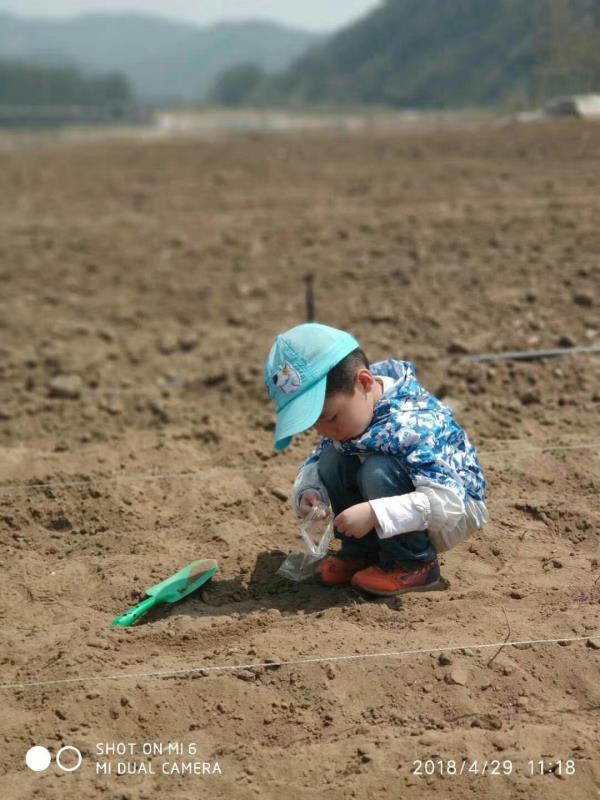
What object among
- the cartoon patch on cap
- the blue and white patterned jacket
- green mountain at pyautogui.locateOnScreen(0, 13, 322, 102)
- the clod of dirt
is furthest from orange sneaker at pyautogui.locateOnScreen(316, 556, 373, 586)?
green mountain at pyautogui.locateOnScreen(0, 13, 322, 102)

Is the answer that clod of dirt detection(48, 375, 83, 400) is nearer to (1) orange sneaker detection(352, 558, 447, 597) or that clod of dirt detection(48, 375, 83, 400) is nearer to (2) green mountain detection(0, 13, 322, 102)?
(1) orange sneaker detection(352, 558, 447, 597)

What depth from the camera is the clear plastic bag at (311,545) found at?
300 centimetres

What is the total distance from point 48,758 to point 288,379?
3.77 feet

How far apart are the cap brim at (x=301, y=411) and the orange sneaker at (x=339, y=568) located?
518 millimetres

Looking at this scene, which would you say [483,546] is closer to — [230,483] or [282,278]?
[230,483]

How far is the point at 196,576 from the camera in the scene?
3078mm

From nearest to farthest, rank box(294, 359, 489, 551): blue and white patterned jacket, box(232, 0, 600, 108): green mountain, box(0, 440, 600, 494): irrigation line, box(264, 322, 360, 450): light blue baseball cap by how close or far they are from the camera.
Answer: box(264, 322, 360, 450): light blue baseball cap → box(294, 359, 489, 551): blue and white patterned jacket → box(0, 440, 600, 494): irrigation line → box(232, 0, 600, 108): green mountain

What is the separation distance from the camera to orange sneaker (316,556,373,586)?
3.08 metres

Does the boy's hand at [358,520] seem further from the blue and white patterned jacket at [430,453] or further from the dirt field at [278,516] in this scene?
the dirt field at [278,516]

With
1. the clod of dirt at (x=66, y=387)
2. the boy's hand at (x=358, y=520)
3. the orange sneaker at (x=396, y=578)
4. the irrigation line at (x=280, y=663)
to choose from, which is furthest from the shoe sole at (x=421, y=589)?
the clod of dirt at (x=66, y=387)

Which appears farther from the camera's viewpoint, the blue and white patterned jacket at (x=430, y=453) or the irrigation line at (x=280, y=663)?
the blue and white patterned jacket at (x=430, y=453)

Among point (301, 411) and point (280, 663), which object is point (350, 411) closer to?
point (301, 411)

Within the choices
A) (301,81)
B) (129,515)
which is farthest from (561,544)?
(301,81)

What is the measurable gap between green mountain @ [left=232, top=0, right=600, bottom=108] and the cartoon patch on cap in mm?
4165
